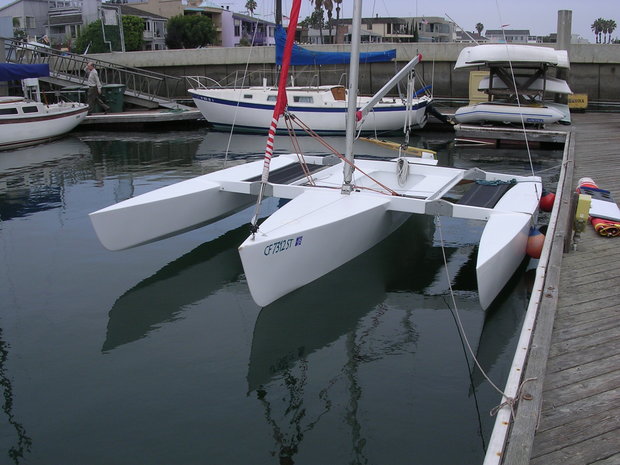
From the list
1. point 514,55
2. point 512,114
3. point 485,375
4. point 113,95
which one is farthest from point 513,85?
point 485,375

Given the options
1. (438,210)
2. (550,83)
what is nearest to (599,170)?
(438,210)

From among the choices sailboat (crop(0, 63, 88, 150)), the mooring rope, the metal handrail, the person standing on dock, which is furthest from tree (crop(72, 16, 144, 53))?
the mooring rope

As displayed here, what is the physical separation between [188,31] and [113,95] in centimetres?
3421

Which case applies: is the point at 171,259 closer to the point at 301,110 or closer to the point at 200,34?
the point at 301,110

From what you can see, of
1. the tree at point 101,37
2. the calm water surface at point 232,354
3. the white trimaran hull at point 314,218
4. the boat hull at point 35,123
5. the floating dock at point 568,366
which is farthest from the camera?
the tree at point 101,37

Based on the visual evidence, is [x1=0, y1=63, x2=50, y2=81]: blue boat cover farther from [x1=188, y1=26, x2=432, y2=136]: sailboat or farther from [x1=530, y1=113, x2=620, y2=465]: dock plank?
[x1=530, y1=113, x2=620, y2=465]: dock plank

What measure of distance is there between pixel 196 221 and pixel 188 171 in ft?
22.7

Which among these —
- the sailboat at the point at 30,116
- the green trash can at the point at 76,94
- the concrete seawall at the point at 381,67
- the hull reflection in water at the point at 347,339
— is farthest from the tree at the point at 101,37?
the hull reflection in water at the point at 347,339

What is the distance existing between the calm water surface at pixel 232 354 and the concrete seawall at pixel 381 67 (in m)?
15.8

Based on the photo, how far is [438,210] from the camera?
24.8 feet

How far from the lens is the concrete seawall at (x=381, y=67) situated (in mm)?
24891

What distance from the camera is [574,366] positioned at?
4332 mm

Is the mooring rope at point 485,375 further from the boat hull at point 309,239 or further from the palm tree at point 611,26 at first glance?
the palm tree at point 611,26

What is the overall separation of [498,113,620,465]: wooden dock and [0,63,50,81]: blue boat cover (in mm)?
18356
